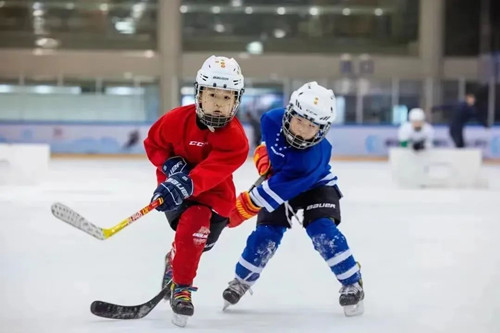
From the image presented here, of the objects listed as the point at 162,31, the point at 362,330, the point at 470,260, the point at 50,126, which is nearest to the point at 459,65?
Result: the point at 162,31

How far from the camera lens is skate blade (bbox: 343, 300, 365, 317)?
2.94 metres

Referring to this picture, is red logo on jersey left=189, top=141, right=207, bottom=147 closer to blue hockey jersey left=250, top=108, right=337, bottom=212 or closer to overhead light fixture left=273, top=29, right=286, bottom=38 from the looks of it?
blue hockey jersey left=250, top=108, right=337, bottom=212

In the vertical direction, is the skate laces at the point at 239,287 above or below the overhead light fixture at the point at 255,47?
above

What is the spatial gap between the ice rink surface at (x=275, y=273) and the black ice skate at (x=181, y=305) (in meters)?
0.04

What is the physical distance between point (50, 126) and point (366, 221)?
965 cm

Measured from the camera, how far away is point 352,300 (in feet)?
9.57

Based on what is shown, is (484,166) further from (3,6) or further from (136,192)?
(3,6)

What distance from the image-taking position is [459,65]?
61.5ft

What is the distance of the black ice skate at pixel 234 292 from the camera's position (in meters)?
2.98

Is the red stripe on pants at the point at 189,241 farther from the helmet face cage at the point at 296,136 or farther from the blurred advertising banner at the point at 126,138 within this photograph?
the blurred advertising banner at the point at 126,138

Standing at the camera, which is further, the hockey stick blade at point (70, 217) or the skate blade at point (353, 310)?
the skate blade at point (353, 310)

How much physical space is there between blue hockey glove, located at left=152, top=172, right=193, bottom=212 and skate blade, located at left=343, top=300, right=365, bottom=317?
2.31 ft

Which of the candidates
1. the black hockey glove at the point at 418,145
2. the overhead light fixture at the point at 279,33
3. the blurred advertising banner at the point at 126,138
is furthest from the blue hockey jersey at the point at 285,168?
the overhead light fixture at the point at 279,33

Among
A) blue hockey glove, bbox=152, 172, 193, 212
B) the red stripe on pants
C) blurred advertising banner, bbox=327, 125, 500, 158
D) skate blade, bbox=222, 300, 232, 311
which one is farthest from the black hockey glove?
blue hockey glove, bbox=152, 172, 193, 212
